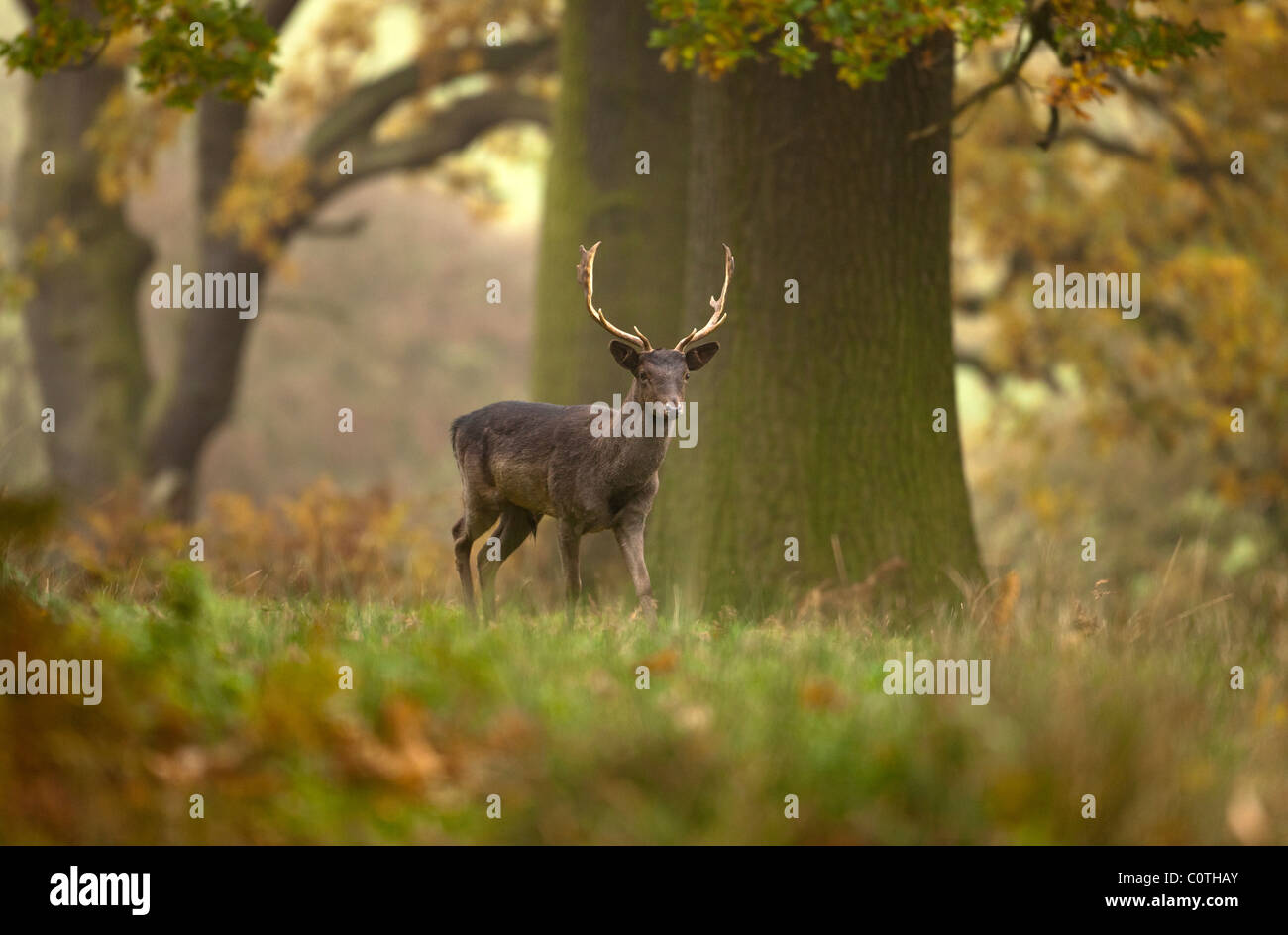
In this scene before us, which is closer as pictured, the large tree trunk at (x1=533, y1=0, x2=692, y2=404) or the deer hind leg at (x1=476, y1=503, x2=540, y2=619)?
the deer hind leg at (x1=476, y1=503, x2=540, y2=619)

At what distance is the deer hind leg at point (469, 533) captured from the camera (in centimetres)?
750

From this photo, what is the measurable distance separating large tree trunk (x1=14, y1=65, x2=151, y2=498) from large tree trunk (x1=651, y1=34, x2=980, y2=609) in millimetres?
10816

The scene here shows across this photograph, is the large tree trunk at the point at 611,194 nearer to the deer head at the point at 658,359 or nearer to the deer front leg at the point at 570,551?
the deer front leg at the point at 570,551

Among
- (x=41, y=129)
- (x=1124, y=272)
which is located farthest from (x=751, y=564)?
(x=41, y=129)

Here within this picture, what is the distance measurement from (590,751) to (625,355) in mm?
2812

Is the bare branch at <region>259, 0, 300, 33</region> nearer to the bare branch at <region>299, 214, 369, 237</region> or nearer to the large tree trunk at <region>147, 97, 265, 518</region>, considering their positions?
the large tree trunk at <region>147, 97, 265, 518</region>

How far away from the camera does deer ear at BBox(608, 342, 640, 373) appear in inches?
257

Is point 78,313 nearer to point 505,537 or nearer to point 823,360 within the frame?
point 505,537

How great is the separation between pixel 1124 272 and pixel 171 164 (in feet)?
87.8

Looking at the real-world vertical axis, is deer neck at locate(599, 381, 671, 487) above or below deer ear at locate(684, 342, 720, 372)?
→ below

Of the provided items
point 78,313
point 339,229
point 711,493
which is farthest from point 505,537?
point 78,313

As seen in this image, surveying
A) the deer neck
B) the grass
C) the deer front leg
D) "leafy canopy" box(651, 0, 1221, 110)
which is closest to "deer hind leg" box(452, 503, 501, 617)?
the deer front leg
